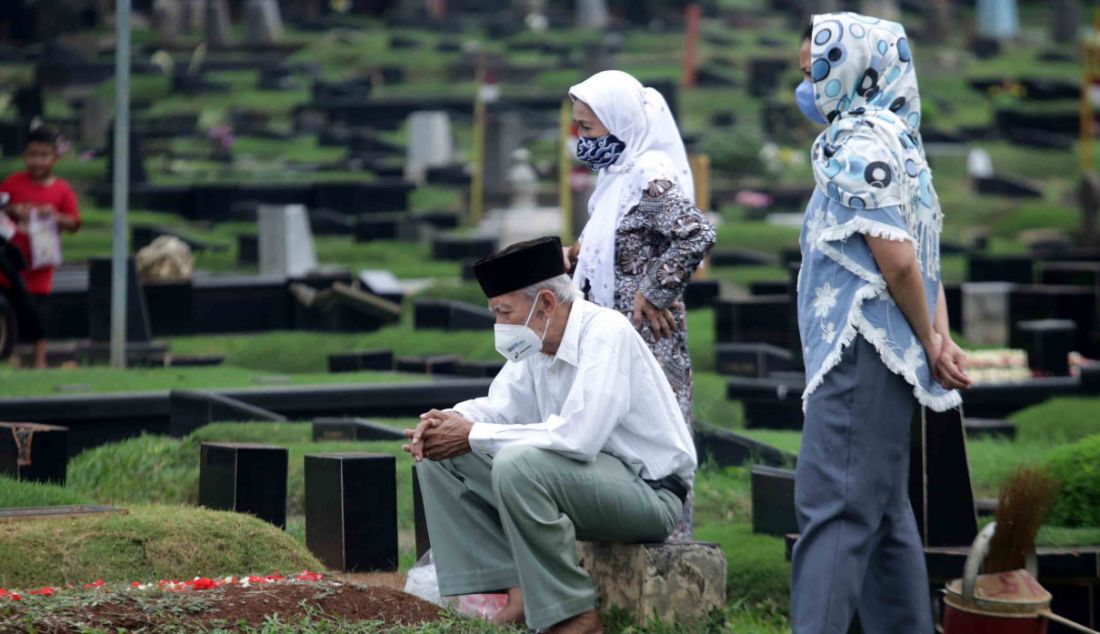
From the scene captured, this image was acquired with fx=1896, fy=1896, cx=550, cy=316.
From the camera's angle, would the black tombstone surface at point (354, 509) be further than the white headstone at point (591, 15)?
No

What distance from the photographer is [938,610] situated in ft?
19.7

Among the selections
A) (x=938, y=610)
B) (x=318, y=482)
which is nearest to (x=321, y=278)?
(x=318, y=482)

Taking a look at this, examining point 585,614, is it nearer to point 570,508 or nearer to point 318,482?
point 570,508

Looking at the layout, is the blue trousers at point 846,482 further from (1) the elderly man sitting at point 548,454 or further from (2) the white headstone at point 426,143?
(2) the white headstone at point 426,143

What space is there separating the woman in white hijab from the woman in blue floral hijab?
1326mm

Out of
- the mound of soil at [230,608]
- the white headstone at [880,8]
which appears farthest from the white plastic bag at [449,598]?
the white headstone at [880,8]

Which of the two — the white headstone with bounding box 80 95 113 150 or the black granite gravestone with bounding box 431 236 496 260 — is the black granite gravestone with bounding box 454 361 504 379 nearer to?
the black granite gravestone with bounding box 431 236 496 260

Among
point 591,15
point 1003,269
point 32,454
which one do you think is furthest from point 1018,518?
point 591,15

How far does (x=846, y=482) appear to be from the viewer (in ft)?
15.8

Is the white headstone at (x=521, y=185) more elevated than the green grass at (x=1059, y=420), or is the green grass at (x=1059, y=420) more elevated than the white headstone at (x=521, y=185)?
the white headstone at (x=521, y=185)

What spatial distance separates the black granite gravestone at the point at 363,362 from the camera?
38.8ft

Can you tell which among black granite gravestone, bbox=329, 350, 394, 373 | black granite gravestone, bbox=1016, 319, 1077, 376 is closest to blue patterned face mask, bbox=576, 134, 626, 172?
black granite gravestone, bbox=329, 350, 394, 373

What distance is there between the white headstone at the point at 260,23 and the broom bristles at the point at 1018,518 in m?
45.7

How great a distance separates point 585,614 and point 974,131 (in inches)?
1286
